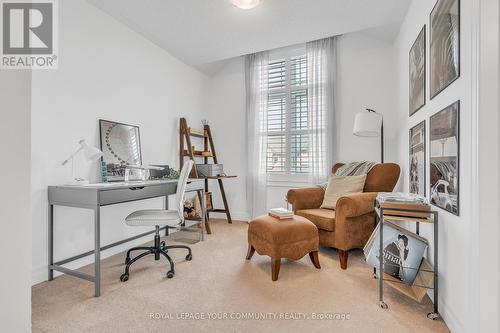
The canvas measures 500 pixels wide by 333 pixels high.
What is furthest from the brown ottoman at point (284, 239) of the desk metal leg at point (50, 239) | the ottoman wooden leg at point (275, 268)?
the desk metal leg at point (50, 239)

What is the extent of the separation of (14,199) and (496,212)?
1.89 m

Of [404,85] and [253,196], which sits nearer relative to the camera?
[404,85]

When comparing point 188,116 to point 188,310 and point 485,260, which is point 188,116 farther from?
point 485,260

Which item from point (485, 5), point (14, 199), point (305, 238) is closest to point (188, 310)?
Answer: point (305, 238)

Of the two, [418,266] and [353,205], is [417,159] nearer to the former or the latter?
[353,205]

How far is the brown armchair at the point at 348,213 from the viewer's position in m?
2.30

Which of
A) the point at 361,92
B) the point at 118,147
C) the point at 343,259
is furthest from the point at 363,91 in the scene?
the point at 118,147

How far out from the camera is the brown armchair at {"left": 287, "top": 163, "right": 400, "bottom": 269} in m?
2.30

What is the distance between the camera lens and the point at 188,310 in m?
1.66

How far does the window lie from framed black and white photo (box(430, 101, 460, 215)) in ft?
6.62

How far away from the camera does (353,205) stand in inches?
89.7

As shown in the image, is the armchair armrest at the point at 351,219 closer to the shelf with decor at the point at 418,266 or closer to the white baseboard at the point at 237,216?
the shelf with decor at the point at 418,266

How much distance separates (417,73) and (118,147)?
3.01 metres

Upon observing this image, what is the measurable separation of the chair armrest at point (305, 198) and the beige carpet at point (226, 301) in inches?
25.5
